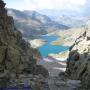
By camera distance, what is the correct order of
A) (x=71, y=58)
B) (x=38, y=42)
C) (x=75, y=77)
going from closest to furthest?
(x=75, y=77)
(x=71, y=58)
(x=38, y=42)

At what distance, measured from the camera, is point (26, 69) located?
31516 mm

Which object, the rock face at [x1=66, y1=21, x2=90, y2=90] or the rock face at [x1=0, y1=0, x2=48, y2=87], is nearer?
the rock face at [x1=0, y1=0, x2=48, y2=87]

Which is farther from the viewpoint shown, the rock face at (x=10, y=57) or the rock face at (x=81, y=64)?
the rock face at (x=81, y=64)

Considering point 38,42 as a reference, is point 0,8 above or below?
above

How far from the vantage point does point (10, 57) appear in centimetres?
2828

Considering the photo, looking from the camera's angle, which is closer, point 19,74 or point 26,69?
point 19,74

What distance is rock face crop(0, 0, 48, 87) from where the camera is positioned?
26659 mm

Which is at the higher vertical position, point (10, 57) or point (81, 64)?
point (10, 57)

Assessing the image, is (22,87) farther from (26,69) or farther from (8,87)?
(26,69)

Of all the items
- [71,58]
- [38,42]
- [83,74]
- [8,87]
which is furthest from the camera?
[38,42]

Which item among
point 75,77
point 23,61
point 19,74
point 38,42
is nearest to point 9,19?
point 23,61

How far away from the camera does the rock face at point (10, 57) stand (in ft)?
87.5

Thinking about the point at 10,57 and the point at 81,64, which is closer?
the point at 10,57

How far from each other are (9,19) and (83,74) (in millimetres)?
11880
